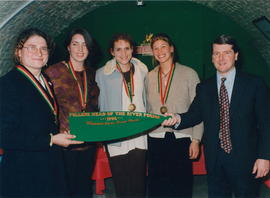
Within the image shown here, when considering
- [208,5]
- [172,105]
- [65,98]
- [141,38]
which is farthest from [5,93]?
[208,5]

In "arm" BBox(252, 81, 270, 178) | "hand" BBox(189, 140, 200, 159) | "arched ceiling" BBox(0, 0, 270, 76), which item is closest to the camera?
"arm" BBox(252, 81, 270, 178)

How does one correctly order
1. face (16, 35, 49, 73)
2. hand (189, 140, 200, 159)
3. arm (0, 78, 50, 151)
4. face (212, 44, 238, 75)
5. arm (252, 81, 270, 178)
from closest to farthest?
arm (0, 78, 50, 151)
face (16, 35, 49, 73)
arm (252, 81, 270, 178)
face (212, 44, 238, 75)
hand (189, 140, 200, 159)

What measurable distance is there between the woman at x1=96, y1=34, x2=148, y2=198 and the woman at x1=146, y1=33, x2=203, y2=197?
122 millimetres

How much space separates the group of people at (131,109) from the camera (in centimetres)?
228

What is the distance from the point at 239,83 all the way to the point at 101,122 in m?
1.25

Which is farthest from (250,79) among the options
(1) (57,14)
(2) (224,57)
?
(1) (57,14)

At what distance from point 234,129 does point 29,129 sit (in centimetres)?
162

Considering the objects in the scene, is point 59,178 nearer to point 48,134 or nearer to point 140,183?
point 48,134

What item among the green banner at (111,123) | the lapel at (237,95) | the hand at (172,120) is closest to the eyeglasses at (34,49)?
the green banner at (111,123)

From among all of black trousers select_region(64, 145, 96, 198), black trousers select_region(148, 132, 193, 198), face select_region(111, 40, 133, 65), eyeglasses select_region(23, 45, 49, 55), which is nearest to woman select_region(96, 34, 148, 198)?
face select_region(111, 40, 133, 65)

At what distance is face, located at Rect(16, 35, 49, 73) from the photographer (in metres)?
2.38

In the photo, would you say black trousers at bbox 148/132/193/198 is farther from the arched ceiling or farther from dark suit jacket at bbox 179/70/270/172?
the arched ceiling

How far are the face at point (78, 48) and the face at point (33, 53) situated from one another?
50 centimetres

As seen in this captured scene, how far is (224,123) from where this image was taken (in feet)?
8.65
